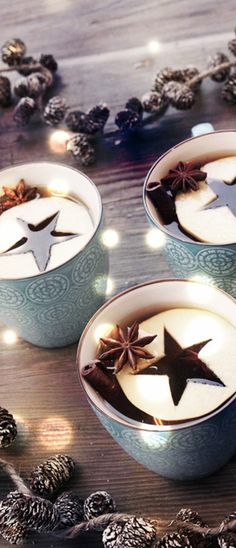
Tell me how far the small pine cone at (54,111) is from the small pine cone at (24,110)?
0.08ft

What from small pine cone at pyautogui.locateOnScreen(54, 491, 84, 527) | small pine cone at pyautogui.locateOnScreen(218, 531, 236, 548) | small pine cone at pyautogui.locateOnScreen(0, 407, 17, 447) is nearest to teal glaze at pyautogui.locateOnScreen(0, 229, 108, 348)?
small pine cone at pyautogui.locateOnScreen(0, 407, 17, 447)

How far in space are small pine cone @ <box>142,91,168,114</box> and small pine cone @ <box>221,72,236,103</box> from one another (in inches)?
Result: 3.4

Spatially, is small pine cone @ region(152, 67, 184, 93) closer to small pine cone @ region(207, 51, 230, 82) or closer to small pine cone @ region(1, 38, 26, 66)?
small pine cone @ region(207, 51, 230, 82)

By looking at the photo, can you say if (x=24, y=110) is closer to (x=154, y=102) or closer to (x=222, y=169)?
(x=154, y=102)

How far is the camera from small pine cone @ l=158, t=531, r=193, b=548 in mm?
832

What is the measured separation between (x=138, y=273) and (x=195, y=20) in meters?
0.50

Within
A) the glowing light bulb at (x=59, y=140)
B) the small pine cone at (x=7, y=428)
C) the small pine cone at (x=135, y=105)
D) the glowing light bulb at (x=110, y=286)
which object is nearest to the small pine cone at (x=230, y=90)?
the small pine cone at (x=135, y=105)

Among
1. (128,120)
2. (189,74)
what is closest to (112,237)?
(128,120)

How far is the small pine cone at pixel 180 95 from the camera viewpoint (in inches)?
48.5

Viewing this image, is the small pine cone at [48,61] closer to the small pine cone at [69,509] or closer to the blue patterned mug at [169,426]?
the blue patterned mug at [169,426]

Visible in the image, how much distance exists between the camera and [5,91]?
1350mm

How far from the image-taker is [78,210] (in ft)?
3.56

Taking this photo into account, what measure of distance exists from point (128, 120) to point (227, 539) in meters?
0.63

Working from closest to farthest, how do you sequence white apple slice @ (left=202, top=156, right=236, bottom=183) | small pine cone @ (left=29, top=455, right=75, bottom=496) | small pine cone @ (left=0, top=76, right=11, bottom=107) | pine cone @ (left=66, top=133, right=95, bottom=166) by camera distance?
small pine cone @ (left=29, top=455, right=75, bottom=496), white apple slice @ (left=202, top=156, right=236, bottom=183), pine cone @ (left=66, top=133, right=95, bottom=166), small pine cone @ (left=0, top=76, right=11, bottom=107)
